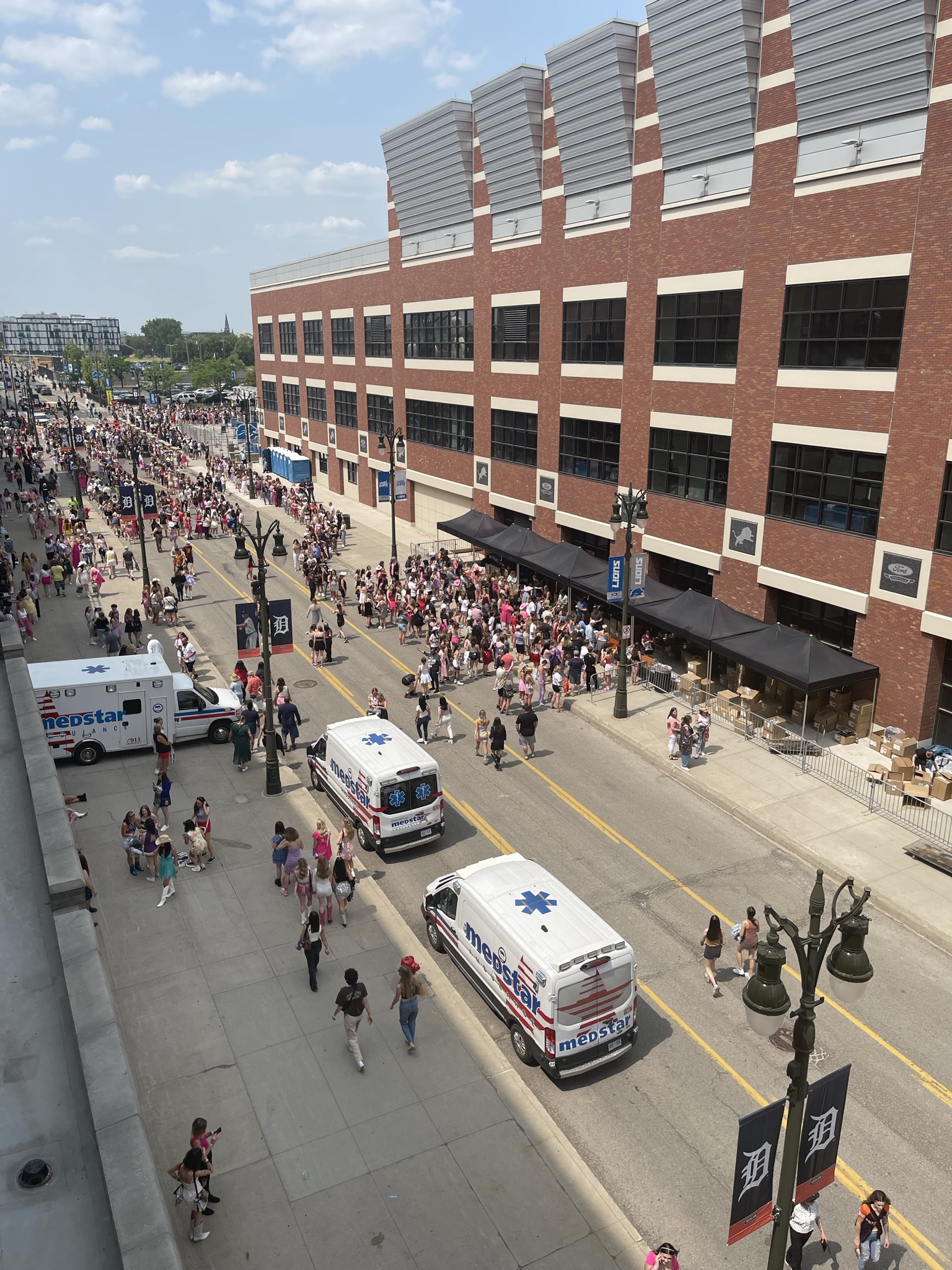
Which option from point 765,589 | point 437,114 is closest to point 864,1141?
point 765,589

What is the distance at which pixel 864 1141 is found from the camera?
40.2ft

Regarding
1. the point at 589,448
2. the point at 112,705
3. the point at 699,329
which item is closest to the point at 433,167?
the point at 589,448

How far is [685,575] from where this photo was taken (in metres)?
32.5

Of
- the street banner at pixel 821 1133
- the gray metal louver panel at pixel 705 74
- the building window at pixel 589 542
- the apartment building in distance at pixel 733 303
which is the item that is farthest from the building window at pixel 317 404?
the street banner at pixel 821 1133

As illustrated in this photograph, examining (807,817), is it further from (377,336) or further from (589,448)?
(377,336)

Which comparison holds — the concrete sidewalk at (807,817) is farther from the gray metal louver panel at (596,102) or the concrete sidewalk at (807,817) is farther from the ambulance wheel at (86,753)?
the gray metal louver panel at (596,102)

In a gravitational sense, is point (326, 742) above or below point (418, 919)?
above

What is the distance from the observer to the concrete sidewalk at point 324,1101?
35.0ft

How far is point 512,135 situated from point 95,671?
1118 inches

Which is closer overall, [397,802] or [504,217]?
[397,802]

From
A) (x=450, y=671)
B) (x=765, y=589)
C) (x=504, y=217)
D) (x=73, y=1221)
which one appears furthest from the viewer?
(x=504, y=217)

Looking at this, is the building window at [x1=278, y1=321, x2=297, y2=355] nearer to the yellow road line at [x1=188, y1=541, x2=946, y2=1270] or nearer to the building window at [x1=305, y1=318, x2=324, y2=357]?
the building window at [x1=305, y1=318, x2=324, y2=357]

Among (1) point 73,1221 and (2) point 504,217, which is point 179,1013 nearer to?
(1) point 73,1221

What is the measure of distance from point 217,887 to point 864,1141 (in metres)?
12.0
